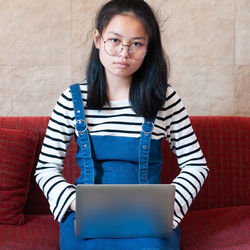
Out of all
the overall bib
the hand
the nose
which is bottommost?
the hand

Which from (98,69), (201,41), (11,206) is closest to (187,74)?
(201,41)

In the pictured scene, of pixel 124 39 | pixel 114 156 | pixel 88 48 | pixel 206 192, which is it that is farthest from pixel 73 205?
pixel 88 48

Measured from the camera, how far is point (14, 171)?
162cm

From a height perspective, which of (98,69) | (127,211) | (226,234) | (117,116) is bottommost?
(226,234)

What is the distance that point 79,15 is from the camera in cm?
199

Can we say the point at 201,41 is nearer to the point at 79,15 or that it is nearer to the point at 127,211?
the point at 79,15

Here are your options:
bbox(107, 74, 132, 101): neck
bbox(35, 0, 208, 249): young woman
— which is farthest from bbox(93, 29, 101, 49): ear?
bbox(107, 74, 132, 101): neck

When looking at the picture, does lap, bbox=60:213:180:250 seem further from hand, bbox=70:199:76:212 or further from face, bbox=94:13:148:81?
face, bbox=94:13:148:81

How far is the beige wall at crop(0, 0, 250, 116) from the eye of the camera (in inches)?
77.9

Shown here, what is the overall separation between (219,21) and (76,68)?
27.1 inches

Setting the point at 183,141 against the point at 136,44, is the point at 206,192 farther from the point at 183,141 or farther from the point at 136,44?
the point at 136,44

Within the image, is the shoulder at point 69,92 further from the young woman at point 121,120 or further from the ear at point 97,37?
the ear at point 97,37

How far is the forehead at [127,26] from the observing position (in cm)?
138

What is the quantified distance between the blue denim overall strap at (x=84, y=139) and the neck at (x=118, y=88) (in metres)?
0.11
